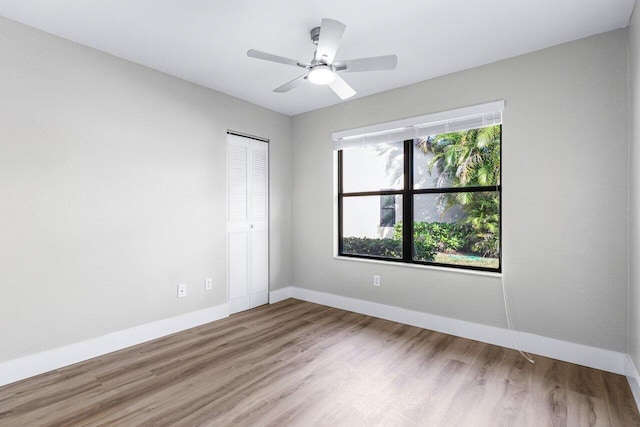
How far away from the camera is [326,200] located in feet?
13.3

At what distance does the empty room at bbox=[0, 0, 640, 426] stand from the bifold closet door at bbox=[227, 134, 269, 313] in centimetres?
7

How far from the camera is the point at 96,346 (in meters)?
2.60

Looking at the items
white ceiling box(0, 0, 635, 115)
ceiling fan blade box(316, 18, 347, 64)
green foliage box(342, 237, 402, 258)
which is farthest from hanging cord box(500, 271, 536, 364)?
ceiling fan blade box(316, 18, 347, 64)

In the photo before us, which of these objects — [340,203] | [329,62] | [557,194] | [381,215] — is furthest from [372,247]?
[329,62]

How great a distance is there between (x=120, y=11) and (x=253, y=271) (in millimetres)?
2803

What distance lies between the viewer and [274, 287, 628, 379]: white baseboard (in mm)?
2369

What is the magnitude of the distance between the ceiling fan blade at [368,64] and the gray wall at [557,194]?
47.3 inches

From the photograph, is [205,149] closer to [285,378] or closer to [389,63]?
[389,63]

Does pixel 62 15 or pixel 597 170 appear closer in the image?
pixel 62 15

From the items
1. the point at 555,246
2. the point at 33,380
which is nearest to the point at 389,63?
the point at 555,246

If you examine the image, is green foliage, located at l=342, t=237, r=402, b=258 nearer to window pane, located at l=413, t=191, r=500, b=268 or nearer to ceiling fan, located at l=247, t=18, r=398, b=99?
window pane, located at l=413, t=191, r=500, b=268

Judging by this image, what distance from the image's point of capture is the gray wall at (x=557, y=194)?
234 cm

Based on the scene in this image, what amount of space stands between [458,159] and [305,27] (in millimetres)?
1899

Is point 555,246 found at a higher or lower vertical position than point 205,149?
lower
